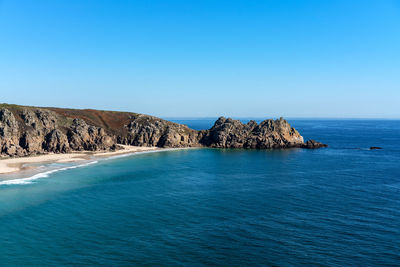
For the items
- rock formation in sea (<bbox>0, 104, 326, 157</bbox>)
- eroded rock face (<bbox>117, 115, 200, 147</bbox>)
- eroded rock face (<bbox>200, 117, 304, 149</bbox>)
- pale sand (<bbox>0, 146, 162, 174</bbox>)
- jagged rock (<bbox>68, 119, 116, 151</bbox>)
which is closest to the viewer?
pale sand (<bbox>0, 146, 162, 174</bbox>)

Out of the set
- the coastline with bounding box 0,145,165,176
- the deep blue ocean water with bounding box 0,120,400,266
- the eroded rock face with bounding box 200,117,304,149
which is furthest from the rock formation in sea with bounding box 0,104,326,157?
the deep blue ocean water with bounding box 0,120,400,266

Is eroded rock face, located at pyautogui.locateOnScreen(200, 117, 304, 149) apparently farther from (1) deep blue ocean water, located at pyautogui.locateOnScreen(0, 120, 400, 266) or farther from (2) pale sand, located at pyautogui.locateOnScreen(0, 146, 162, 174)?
(1) deep blue ocean water, located at pyautogui.locateOnScreen(0, 120, 400, 266)

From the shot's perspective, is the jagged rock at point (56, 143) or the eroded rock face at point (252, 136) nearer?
the jagged rock at point (56, 143)

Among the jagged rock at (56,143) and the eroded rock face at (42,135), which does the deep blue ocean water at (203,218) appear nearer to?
the eroded rock face at (42,135)

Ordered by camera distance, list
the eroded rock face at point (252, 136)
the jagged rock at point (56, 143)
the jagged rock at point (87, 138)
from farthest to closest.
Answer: the eroded rock face at point (252, 136)
the jagged rock at point (87, 138)
the jagged rock at point (56, 143)

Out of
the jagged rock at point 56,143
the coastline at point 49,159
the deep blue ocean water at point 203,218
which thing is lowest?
the deep blue ocean water at point 203,218

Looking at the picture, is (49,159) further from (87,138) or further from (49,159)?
(87,138)

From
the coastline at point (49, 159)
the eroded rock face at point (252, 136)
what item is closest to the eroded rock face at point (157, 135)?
the eroded rock face at point (252, 136)

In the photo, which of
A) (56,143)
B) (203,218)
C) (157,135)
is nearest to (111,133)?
(157,135)
